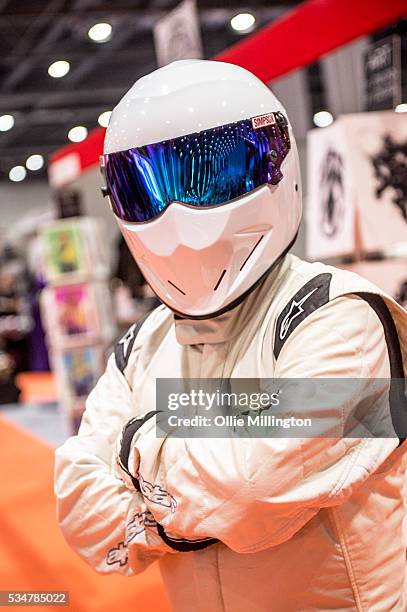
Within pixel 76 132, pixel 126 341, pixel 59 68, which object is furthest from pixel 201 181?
pixel 76 132

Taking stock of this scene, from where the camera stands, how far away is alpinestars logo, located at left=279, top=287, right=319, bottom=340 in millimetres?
843

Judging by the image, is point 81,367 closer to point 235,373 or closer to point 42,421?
point 42,421

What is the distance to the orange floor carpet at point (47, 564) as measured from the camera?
1026mm

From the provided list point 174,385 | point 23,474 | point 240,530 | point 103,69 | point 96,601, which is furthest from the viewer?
point 103,69

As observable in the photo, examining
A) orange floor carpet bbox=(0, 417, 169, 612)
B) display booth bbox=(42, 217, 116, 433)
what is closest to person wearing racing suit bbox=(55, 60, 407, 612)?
orange floor carpet bbox=(0, 417, 169, 612)

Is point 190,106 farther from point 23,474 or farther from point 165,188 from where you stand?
point 23,474

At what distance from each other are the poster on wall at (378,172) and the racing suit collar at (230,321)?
1085 mm

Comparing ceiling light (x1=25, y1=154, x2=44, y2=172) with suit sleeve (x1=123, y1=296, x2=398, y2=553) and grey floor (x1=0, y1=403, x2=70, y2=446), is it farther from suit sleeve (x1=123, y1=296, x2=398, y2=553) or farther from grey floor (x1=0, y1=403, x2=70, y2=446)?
suit sleeve (x1=123, y1=296, x2=398, y2=553)

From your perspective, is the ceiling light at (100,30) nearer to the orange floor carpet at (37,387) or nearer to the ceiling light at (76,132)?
the orange floor carpet at (37,387)

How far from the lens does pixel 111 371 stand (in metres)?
1.03

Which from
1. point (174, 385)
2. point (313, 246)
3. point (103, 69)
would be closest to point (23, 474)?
point (313, 246)

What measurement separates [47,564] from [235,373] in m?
0.51

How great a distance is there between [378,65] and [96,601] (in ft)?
4.70

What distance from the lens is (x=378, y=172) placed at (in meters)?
2.03
